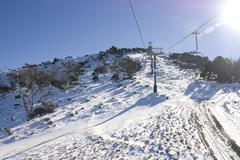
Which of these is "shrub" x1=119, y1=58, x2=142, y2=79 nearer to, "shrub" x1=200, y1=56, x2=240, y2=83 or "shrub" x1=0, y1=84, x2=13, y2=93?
"shrub" x1=200, y1=56, x2=240, y2=83

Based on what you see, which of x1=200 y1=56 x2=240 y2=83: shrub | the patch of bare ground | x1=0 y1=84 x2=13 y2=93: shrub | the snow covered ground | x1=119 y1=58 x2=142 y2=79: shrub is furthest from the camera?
x1=119 y1=58 x2=142 y2=79: shrub

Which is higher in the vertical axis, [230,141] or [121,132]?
[121,132]

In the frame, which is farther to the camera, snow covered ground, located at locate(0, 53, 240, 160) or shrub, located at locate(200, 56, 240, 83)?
shrub, located at locate(200, 56, 240, 83)

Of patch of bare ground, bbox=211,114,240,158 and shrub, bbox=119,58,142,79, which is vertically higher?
shrub, bbox=119,58,142,79

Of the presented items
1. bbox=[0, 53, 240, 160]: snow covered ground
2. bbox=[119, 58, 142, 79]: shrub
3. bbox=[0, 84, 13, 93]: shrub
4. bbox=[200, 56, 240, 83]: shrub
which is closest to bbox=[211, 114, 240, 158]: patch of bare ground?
bbox=[0, 53, 240, 160]: snow covered ground

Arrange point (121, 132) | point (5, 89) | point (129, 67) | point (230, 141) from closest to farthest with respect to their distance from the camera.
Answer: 1. point (230, 141)
2. point (121, 132)
3. point (5, 89)
4. point (129, 67)

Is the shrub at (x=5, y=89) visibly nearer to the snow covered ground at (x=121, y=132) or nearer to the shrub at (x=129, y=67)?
the snow covered ground at (x=121, y=132)

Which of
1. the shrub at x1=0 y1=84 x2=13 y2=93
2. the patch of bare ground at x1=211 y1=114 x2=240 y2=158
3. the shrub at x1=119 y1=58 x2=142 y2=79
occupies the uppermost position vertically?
the shrub at x1=119 y1=58 x2=142 y2=79

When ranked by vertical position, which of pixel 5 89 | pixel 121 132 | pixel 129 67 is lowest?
pixel 121 132

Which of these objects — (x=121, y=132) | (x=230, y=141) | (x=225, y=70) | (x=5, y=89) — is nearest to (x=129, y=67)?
(x=225, y=70)

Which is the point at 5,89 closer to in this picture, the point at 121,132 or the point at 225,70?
the point at 121,132

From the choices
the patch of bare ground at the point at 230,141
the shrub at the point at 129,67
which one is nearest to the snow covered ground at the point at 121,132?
the patch of bare ground at the point at 230,141

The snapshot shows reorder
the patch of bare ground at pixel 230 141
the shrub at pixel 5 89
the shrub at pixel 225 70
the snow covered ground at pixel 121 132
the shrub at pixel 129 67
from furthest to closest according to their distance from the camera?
the shrub at pixel 129 67
the shrub at pixel 225 70
the shrub at pixel 5 89
the patch of bare ground at pixel 230 141
the snow covered ground at pixel 121 132

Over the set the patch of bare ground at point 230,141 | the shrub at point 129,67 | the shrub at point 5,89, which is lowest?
the patch of bare ground at point 230,141
